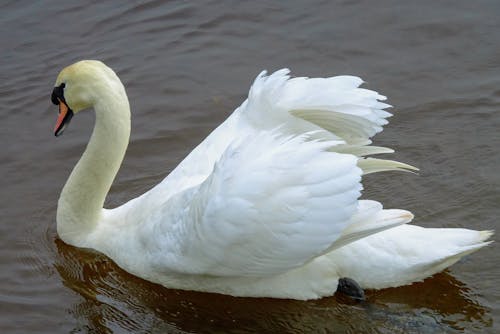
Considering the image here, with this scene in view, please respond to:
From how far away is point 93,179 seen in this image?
634 cm

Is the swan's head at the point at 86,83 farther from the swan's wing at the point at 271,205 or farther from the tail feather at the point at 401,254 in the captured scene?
the tail feather at the point at 401,254

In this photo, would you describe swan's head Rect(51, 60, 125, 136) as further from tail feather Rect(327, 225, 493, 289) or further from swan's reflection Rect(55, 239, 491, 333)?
tail feather Rect(327, 225, 493, 289)

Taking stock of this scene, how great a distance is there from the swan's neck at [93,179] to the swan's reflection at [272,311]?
18.5 inches

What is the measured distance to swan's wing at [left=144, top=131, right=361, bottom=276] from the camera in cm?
500

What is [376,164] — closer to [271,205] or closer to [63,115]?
[271,205]

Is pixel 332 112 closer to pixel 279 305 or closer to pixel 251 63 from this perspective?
pixel 279 305

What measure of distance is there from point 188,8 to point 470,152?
14.0 ft

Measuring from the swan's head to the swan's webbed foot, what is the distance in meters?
1.90

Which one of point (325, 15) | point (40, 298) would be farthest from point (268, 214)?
point (325, 15)

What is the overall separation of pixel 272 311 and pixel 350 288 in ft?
1.76

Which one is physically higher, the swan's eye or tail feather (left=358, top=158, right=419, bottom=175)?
the swan's eye

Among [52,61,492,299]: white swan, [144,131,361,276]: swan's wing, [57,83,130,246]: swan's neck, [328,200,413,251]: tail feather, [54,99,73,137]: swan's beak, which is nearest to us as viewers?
[144,131,361,276]: swan's wing

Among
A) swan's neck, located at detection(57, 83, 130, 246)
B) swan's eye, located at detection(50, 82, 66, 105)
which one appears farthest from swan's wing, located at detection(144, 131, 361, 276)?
swan's eye, located at detection(50, 82, 66, 105)

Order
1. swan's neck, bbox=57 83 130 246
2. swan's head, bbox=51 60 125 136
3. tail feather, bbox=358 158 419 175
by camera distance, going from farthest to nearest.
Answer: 1. swan's neck, bbox=57 83 130 246
2. swan's head, bbox=51 60 125 136
3. tail feather, bbox=358 158 419 175
